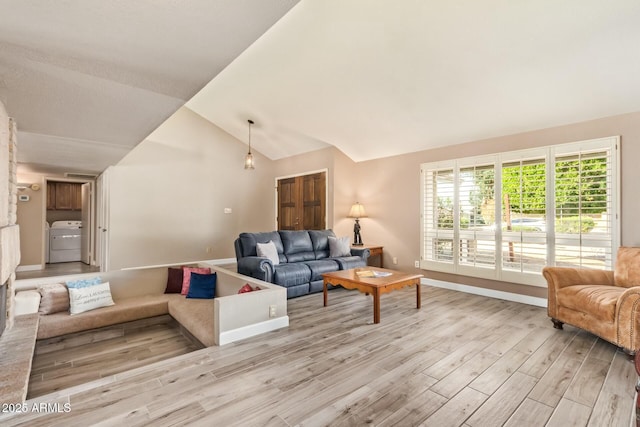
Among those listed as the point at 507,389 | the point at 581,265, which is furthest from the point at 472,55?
the point at 507,389

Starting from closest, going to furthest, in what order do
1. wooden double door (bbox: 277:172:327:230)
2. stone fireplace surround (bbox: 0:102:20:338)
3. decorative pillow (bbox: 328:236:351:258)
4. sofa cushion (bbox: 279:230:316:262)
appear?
stone fireplace surround (bbox: 0:102:20:338)
sofa cushion (bbox: 279:230:316:262)
decorative pillow (bbox: 328:236:351:258)
wooden double door (bbox: 277:172:327:230)

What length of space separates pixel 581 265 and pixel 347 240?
10.3 feet

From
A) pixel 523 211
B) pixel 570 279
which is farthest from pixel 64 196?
pixel 570 279

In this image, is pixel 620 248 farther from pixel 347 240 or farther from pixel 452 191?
pixel 347 240

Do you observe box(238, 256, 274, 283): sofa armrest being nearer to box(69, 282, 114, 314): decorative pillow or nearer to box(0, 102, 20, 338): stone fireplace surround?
box(69, 282, 114, 314): decorative pillow

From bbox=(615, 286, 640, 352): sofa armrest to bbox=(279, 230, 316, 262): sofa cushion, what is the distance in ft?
12.2

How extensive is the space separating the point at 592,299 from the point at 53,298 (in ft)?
17.9

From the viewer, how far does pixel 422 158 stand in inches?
203

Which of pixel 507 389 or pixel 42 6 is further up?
pixel 42 6

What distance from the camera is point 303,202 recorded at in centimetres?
699

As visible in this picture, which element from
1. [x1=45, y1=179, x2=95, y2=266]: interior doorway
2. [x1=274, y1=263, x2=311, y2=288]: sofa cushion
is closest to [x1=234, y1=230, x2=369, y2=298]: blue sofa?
[x1=274, y1=263, x2=311, y2=288]: sofa cushion

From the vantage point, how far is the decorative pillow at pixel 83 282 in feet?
11.6

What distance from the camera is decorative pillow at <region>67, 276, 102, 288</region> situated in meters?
3.54

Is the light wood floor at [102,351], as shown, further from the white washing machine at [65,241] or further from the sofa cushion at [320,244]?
the white washing machine at [65,241]
